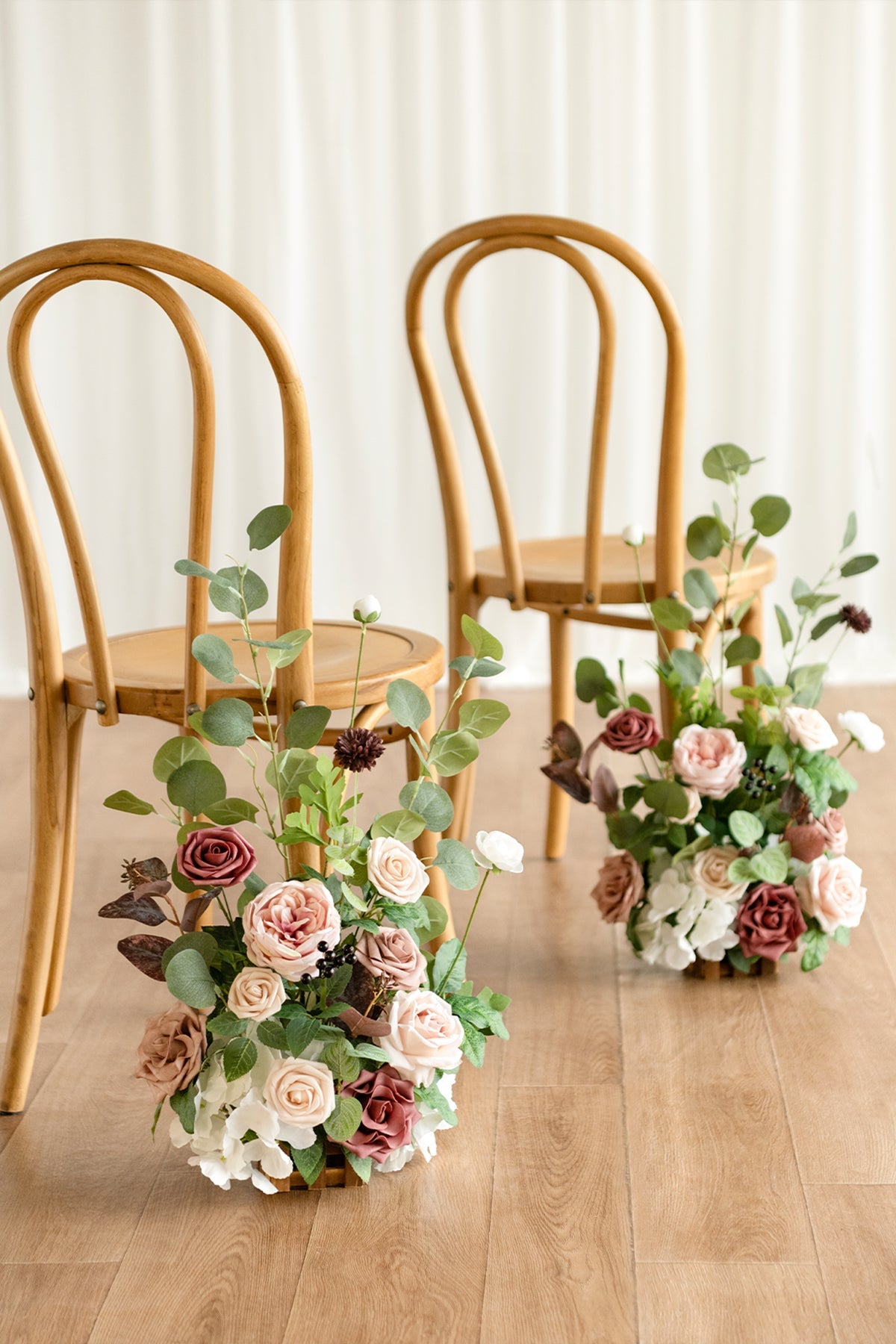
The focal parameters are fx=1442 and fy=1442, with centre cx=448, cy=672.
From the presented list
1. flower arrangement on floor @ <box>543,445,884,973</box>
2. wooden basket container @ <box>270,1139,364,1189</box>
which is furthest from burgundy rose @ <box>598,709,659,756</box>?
wooden basket container @ <box>270,1139,364,1189</box>

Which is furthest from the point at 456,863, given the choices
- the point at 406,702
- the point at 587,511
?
the point at 587,511

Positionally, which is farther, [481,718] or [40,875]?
[40,875]

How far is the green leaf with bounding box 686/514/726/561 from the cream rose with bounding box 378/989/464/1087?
66 cm

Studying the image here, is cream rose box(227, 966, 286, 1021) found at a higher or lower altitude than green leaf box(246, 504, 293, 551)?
lower

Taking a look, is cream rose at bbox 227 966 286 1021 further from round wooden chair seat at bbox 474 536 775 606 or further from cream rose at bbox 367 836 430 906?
round wooden chair seat at bbox 474 536 775 606

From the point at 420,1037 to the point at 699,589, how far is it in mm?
675

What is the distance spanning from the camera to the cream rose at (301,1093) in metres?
1.23

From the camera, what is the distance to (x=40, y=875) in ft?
4.77

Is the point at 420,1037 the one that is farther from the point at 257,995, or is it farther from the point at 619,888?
the point at 619,888

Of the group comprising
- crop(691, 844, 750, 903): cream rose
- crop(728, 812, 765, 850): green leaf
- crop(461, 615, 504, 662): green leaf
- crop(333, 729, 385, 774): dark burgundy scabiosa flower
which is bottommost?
crop(691, 844, 750, 903): cream rose

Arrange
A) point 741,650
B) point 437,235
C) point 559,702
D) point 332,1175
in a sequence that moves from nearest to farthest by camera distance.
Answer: point 332,1175 < point 741,650 < point 559,702 < point 437,235

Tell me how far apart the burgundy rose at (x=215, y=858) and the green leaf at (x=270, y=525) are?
25 cm

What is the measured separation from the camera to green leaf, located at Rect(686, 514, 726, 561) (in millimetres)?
1676

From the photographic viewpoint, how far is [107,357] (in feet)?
10.6
